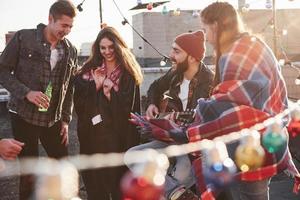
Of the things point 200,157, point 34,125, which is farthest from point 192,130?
point 34,125

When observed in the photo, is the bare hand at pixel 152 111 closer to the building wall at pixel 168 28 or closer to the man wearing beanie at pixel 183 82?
the man wearing beanie at pixel 183 82

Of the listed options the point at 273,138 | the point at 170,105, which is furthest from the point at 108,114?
the point at 273,138

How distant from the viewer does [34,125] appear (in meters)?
4.35

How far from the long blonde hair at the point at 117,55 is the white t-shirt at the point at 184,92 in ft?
2.14

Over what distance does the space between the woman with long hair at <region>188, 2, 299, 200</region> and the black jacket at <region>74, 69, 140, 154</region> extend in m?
1.79

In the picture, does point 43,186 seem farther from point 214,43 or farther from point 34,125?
point 214,43

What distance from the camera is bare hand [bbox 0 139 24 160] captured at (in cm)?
270

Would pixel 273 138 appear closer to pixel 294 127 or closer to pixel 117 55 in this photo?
pixel 294 127

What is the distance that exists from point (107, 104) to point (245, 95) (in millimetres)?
2166

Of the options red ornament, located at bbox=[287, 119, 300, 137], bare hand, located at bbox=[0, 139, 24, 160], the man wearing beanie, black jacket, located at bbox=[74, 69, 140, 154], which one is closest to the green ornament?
red ornament, located at bbox=[287, 119, 300, 137]

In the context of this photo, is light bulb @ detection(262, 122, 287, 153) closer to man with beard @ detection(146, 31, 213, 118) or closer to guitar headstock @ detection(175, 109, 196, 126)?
guitar headstock @ detection(175, 109, 196, 126)

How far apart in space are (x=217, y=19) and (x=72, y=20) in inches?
72.8

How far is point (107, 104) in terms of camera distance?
183 inches

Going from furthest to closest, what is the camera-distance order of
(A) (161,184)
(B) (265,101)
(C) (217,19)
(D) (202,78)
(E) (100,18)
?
(E) (100,18), (D) (202,78), (A) (161,184), (C) (217,19), (B) (265,101)
